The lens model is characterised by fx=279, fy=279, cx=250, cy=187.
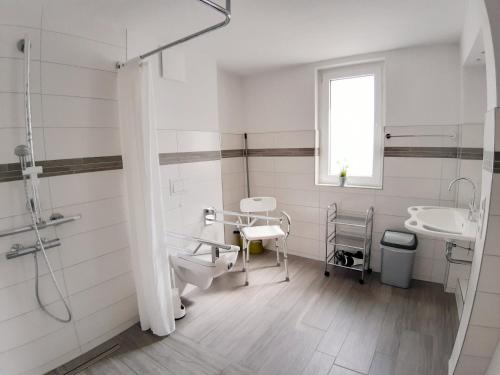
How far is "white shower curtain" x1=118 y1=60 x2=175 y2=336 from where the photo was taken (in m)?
1.73

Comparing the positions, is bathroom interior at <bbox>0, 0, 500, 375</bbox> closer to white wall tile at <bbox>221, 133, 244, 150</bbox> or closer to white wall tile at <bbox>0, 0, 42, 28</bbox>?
white wall tile at <bbox>0, 0, 42, 28</bbox>

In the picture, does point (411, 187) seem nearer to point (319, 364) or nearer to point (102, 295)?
point (319, 364)

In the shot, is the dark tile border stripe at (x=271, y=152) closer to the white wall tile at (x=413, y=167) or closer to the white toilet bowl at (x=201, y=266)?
the white wall tile at (x=413, y=167)

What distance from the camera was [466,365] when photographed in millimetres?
1453

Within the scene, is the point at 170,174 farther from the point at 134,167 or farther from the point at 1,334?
the point at 1,334

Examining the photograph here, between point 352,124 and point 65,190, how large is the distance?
2531 millimetres

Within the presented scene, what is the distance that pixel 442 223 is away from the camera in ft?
6.81

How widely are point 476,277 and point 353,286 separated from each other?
4.10 feet

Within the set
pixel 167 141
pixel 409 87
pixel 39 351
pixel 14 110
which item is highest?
pixel 409 87

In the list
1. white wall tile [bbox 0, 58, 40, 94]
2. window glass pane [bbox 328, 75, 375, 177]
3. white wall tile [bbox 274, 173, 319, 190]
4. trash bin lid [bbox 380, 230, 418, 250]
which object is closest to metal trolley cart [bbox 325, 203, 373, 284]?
trash bin lid [bbox 380, 230, 418, 250]

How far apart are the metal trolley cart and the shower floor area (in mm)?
228

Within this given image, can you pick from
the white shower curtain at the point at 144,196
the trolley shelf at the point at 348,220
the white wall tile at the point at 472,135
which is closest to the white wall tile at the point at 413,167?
the white wall tile at the point at 472,135

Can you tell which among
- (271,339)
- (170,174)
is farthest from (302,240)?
(170,174)

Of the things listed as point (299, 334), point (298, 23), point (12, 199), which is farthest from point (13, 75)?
point (299, 334)
